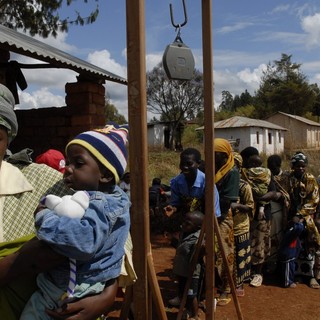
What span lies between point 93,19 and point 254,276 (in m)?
7.51

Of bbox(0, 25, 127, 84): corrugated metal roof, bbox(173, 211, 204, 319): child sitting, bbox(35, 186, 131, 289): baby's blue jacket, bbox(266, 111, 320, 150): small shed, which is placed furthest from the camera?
bbox(266, 111, 320, 150): small shed

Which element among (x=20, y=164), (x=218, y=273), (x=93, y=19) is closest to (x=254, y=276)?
(x=218, y=273)

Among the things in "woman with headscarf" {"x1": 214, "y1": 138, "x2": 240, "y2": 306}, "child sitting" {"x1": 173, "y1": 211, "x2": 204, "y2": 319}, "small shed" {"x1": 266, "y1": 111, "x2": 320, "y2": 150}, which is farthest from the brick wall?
"small shed" {"x1": 266, "y1": 111, "x2": 320, "y2": 150}

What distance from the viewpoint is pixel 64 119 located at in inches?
182

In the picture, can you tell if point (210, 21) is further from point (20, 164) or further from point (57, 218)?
point (57, 218)

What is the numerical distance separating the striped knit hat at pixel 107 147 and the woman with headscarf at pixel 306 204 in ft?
12.8

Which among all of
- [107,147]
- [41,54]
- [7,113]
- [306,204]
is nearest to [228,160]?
[306,204]

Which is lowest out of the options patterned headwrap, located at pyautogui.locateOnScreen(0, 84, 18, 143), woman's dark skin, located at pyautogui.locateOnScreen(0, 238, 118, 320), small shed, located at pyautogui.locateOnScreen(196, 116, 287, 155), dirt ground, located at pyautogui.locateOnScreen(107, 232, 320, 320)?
dirt ground, located at pyautogui.locateOnScreen(107, 232, 320, 320)

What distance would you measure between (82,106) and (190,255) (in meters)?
2.03

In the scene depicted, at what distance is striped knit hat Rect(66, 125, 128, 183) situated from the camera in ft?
4.98

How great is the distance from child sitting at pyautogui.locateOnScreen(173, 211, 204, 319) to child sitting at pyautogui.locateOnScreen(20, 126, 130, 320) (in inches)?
83.3

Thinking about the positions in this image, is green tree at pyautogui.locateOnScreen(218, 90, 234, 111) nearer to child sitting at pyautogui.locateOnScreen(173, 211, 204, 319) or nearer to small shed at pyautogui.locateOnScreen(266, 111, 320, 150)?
small shed at pyautogui.locateOnScreen(266, 111, 320, 150)

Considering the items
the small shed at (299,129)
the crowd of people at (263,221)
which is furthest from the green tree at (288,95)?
the crowd of people at (263,221)

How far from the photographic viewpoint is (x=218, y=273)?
435 cm
